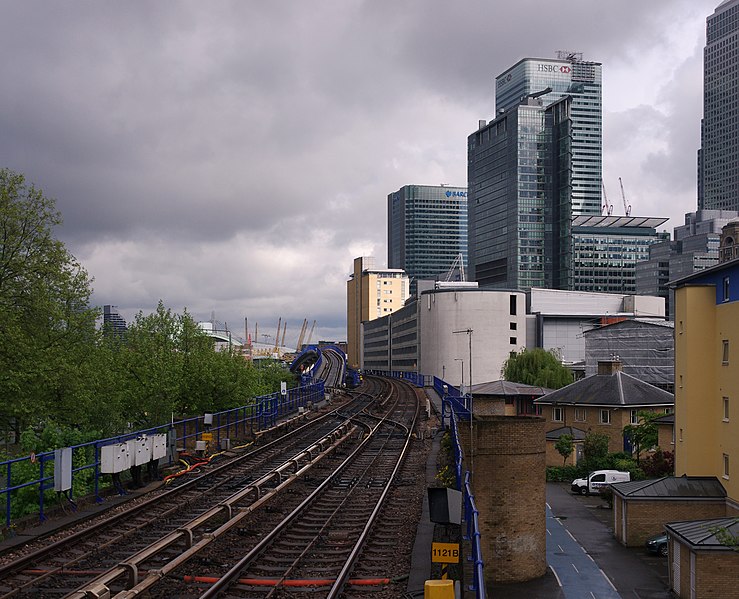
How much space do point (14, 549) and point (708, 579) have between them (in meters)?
20.8

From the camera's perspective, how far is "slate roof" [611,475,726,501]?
3123cm

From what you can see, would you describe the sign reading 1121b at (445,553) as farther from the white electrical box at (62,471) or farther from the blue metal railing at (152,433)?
the white electrical box at (62,471)

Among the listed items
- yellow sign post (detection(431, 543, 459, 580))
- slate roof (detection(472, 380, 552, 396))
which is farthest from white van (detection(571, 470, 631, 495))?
yellow sign post (detection(431, 543, 459, 580))

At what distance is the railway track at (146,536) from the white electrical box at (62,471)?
3.60ft

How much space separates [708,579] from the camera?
24312mm

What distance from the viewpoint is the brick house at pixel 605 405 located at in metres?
52.2

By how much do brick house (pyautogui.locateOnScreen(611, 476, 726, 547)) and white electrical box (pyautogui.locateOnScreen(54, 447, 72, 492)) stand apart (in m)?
24.9

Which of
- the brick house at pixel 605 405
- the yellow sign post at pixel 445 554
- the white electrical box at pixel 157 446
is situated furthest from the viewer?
the brick house at pixel 605 405

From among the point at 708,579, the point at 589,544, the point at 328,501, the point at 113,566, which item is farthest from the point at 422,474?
the point at 113,566

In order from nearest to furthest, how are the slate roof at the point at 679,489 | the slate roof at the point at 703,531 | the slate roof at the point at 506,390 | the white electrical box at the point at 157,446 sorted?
the white electrical box at the point at 157,446 → the slate roof at the point at 703,531 → the slate roof at the point at 679,489 → the slate roof at the point at 506,390

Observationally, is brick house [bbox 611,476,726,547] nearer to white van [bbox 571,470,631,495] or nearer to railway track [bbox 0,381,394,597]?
white van [bbox 571,470,631,495]

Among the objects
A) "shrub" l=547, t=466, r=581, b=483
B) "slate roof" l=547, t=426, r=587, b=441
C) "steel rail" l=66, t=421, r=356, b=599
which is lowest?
"shrub" l=547, t=466, r=581, b=483

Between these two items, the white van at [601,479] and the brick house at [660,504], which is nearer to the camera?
the brick house at [660,504]

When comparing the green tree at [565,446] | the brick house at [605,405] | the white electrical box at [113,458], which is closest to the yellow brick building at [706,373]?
the green tree at [565,446]
